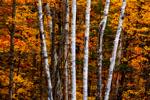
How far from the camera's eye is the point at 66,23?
36.4 feet

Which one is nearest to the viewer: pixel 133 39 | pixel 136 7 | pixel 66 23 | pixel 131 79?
pixel 66 23

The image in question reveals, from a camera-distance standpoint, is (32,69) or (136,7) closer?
(136,7)

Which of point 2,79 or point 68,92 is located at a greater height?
point 68,92

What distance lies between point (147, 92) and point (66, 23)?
39.6 feet

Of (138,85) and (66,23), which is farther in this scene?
(138,85)

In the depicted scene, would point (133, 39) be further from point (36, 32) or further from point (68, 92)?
point (68, 92)

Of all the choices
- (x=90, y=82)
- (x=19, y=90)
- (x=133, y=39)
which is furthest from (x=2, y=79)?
(x=133, y=39)

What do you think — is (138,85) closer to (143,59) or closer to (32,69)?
(143,59)

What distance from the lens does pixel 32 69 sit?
23.5 metres

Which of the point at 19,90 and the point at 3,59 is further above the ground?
the point at 3,59

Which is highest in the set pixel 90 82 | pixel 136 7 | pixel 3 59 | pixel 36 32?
pixel 136 7

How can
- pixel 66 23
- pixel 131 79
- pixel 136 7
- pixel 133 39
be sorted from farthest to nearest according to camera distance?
pixel 131 79 → pixel 133 39 → pixel 136 7 → pixel 66 23

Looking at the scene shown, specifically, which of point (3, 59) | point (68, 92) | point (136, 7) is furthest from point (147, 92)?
point (68, 92)

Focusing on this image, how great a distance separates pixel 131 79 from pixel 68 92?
42.6 feet
